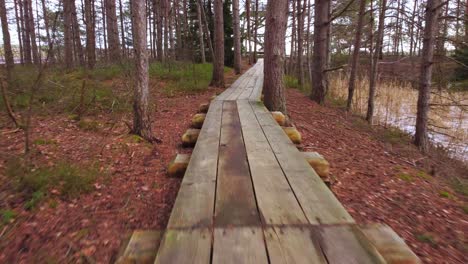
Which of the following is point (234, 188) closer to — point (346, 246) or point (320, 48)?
point (346, 246)

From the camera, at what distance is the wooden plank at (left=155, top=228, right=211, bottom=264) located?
1.43 meters

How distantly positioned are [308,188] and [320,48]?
7920 mm

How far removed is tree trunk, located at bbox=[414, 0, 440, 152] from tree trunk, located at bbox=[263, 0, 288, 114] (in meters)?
3.25

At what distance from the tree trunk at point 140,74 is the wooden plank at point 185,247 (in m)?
3.22

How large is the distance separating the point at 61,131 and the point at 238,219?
4.44 m

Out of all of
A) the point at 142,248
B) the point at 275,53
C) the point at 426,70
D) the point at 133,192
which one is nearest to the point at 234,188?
the point at 142,248

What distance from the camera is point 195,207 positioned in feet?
6.36

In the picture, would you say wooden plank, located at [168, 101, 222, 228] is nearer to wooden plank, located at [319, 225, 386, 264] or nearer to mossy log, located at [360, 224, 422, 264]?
wooden plank, located at [319, 225, 386, 264]

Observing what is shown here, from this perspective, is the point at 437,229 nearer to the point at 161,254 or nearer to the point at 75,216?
the point at 161,254

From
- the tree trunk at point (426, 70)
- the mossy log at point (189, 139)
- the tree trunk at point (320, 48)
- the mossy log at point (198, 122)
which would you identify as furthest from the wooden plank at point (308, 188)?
the tree trunk at point (320, 48)

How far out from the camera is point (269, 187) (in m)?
2.27

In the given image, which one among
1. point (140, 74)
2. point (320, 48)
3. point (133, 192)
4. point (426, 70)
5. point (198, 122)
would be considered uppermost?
point (320, 48)

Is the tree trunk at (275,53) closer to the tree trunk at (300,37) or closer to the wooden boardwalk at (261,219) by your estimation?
the wooden boardwalk at (261,219)

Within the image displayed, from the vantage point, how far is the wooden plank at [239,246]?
1.45m
